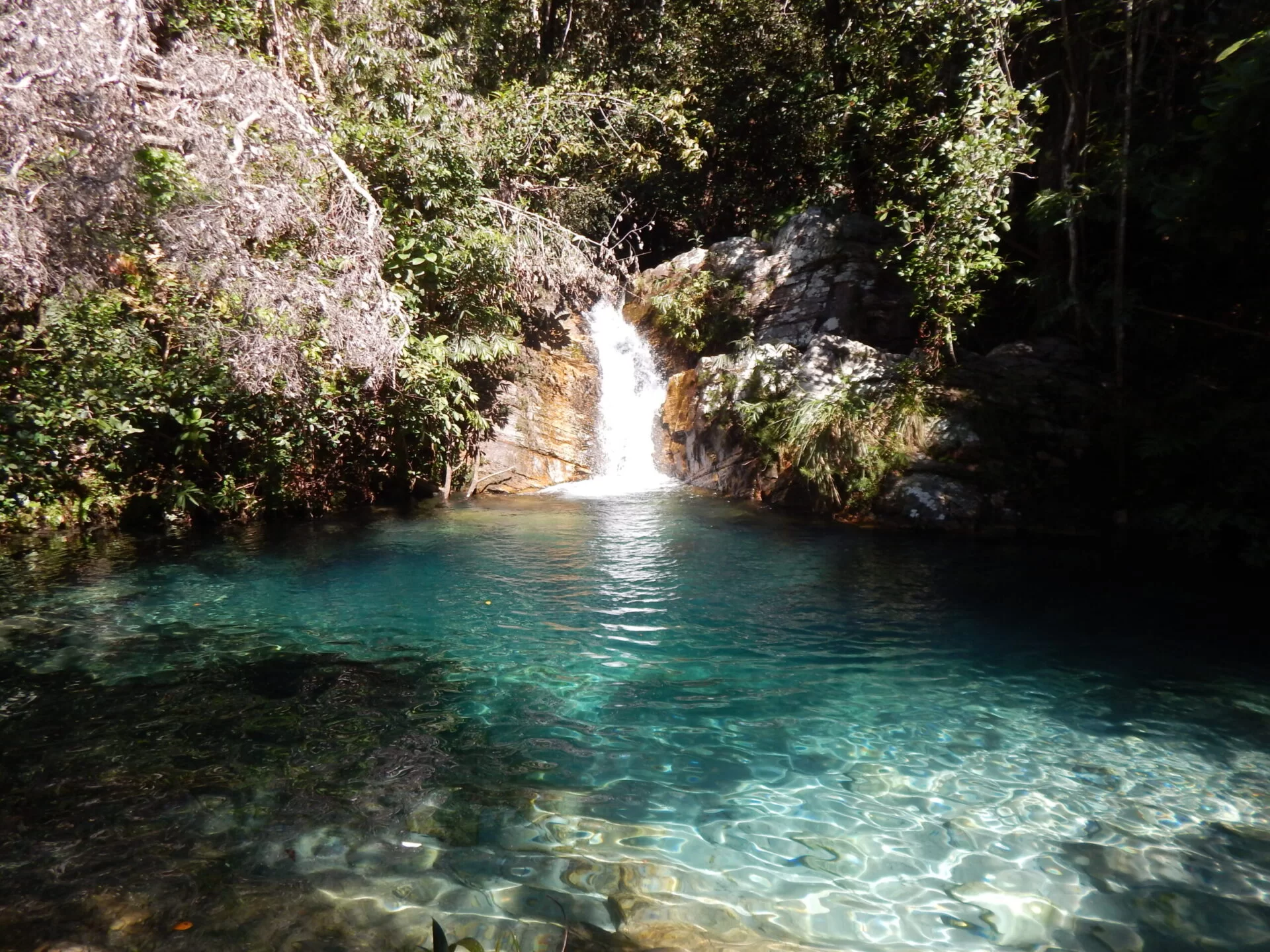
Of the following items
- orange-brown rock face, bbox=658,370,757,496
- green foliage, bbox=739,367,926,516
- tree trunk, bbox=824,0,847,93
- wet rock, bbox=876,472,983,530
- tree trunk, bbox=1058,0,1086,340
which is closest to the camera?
wet rock, bbox=876,472,983,530

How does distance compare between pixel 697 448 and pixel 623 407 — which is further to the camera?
pixel 623 407

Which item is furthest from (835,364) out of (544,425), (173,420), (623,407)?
(173,420)

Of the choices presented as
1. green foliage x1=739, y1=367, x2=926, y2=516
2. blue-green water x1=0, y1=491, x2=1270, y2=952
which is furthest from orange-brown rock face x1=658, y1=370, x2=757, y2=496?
blue-green water x1=0, y1=491, x2=1270, y2=952

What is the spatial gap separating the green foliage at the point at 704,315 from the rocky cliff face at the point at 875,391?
0.31 meters

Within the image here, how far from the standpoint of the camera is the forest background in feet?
20.6

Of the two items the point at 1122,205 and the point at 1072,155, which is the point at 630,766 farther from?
the point at 1072,155

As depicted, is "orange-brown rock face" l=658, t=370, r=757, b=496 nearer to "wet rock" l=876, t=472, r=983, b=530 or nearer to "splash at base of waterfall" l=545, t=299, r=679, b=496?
"splash at base of waterfall" l=545, t=299, r=679, b=496

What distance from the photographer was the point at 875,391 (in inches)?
398

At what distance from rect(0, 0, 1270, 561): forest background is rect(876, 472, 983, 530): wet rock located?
1708 millimetres

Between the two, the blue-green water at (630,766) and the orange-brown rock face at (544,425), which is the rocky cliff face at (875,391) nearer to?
the orange-brown rock face at (544,425)

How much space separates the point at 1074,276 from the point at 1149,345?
1.36 metres

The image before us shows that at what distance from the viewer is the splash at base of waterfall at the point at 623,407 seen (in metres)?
12.7

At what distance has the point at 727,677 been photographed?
14.6ft

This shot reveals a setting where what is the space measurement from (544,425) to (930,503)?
6846 mm
